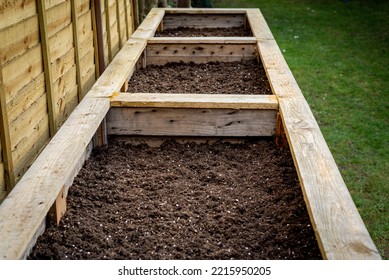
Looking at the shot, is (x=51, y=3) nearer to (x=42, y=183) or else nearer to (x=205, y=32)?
(x=42, y=183)

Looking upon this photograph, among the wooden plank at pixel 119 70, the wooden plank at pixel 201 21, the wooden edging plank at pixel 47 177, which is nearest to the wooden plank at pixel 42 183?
the wooden edging plank at pixel 47 177

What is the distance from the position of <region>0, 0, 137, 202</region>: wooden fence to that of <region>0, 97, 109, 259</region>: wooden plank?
13 cm

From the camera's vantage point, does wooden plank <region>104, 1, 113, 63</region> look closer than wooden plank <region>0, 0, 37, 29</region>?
No

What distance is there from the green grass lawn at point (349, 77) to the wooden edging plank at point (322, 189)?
54.4 inches

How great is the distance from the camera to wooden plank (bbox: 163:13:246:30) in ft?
23.7

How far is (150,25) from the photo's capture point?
622 cm

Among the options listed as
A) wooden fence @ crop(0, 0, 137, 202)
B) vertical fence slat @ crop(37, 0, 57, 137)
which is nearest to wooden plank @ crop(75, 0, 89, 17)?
wooden fence @ crop(0, 0, 137, 202)

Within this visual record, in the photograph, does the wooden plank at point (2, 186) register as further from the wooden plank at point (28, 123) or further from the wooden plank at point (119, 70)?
the wooden plank at point (119, 70)

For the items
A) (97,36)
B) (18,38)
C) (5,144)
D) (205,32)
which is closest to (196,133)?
(18,38)

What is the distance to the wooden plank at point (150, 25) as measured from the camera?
5625 millimetres

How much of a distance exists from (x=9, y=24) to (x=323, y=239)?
5.19ft

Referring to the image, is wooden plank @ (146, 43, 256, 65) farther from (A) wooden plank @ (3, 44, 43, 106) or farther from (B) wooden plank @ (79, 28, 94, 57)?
(A) wooden plank @ (3, 44, 43, 106)

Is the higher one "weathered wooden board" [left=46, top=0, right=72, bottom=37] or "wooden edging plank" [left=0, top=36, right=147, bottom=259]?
"weathered wooden board" [left=46, top=0, right=72, bottom=37]

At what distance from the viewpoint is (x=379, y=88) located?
25.4 feet
